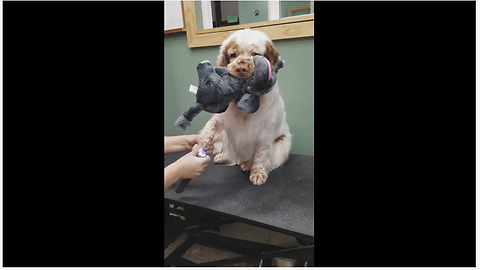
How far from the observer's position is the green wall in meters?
1.17

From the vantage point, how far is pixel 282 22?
129 centimetres

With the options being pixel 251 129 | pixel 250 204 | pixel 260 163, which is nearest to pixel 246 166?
pixel 260 163

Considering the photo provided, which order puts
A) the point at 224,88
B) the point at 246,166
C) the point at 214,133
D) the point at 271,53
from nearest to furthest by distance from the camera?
the point at 224,88 → the point at 271,53 → the point at 214,133 → the point at 246,166

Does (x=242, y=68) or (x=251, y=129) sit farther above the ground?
(x=242, y=68)

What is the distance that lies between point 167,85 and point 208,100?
0.83 feet

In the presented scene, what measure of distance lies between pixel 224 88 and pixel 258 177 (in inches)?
23.8

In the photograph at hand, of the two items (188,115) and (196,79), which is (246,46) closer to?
(196,79)

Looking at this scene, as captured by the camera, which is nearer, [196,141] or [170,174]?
[170,174]

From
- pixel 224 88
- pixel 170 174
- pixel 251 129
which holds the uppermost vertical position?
pixel 224 88

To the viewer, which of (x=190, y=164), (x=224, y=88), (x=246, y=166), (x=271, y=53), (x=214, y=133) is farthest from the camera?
(x=246, y=166)

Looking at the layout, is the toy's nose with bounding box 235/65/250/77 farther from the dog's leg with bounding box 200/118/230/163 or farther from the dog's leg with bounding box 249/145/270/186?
the dog's leg with bounding box 249/145/270/186

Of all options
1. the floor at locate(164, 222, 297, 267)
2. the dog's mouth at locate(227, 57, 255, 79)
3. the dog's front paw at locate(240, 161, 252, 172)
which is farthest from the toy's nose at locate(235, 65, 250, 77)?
the floor at locate(164, 222, 297, 267)

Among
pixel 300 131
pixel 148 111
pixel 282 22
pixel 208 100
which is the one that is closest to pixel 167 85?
pixel 208 100

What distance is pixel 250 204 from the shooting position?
1232 mm
